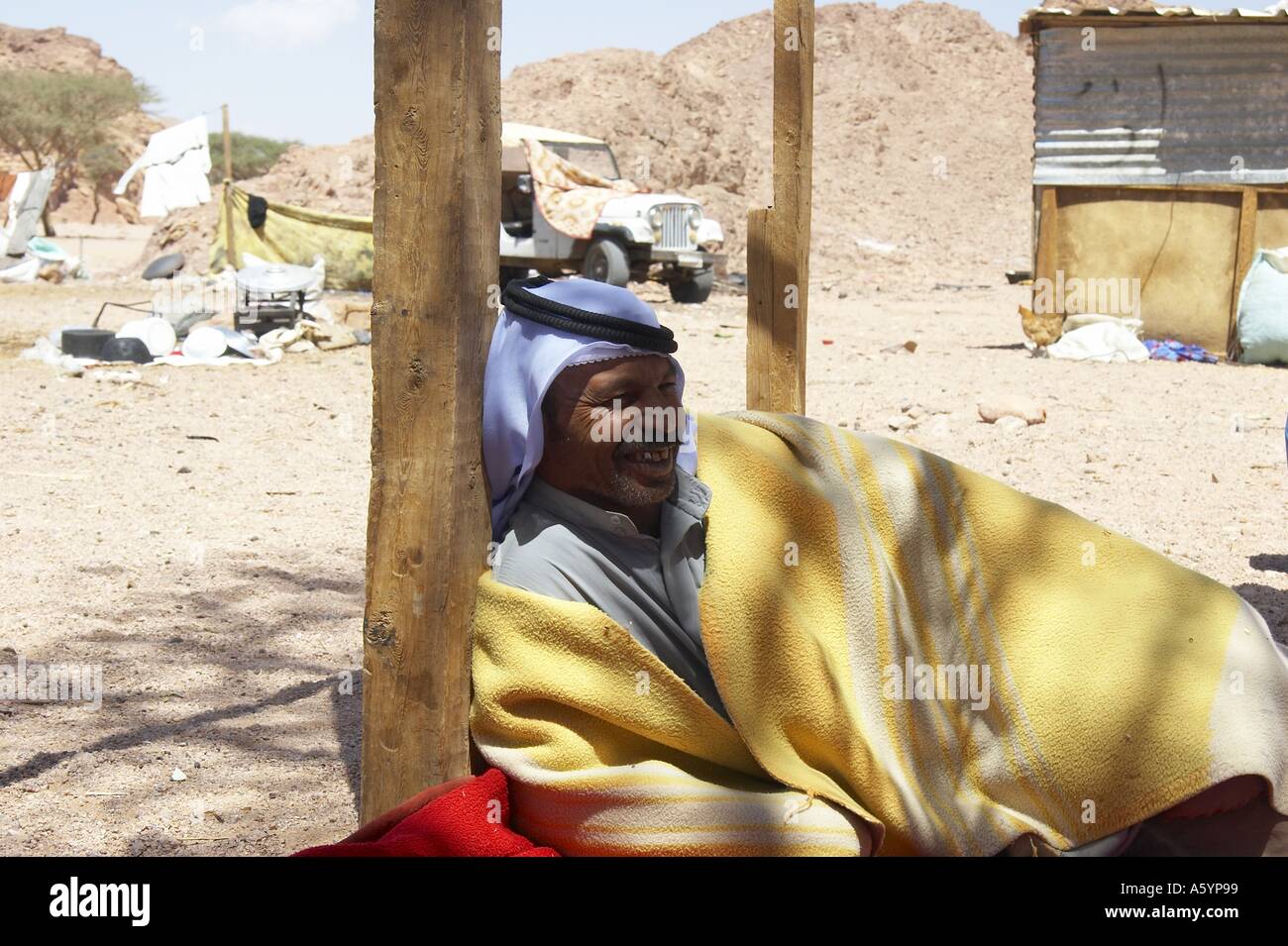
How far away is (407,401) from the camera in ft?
8.10

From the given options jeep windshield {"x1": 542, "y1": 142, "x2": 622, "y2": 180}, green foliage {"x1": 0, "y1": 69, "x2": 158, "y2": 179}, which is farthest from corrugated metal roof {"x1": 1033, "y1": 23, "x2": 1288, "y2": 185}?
green foliage {"x1": 0, "y1": 69, "x2": 158, "y2": 179}

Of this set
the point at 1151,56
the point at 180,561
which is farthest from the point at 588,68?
the point at 180,561

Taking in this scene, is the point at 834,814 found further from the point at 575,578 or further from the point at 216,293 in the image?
the point at 216,293

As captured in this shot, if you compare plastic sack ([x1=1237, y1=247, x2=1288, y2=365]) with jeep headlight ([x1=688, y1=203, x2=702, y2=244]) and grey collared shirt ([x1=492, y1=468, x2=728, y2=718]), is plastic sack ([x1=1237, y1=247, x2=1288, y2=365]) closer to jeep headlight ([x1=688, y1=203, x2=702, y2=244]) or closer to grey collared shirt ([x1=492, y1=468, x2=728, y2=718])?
jeep headlight ([x1=688, y1=203, x2=702, y2=244])

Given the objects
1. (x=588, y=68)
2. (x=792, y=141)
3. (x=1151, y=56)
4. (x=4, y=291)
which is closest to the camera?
(x=792, y=141)

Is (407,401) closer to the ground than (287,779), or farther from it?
farther from it

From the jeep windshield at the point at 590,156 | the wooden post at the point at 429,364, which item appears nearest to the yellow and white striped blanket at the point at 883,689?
the wooden post at the point at 429,364

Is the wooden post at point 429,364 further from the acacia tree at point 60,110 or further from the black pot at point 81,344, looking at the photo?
the acacia tree at point 60,110

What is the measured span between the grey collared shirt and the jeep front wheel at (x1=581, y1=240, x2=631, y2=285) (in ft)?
42.5

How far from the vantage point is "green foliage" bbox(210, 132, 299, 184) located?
151ft

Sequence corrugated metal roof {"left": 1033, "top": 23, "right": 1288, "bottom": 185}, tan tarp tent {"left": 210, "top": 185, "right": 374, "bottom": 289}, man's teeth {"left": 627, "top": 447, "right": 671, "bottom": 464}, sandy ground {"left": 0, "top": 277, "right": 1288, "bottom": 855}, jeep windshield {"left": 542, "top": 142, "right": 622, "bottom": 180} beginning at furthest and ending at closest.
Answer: tan tarp tent {"left": 210, "top": 185, "right": 374, "bottom": 289} < jeep windshield {"left": 542, "top": 142, "right": 622, "bottom": 180} < corrugated metal roof {"left": 1033, "top": 23, "right": 1288, "bottom": 185} < sandy ground {"left": 0, "top": 277, "right": 1288, "bottom": 855} < man's teeth {"left": 627, "top": 447, "right": 671, "bottom": 464}

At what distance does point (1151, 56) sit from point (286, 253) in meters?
11.0

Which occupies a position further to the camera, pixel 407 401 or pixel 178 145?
pixel 178 145

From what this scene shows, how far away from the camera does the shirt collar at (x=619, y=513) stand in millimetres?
2568
